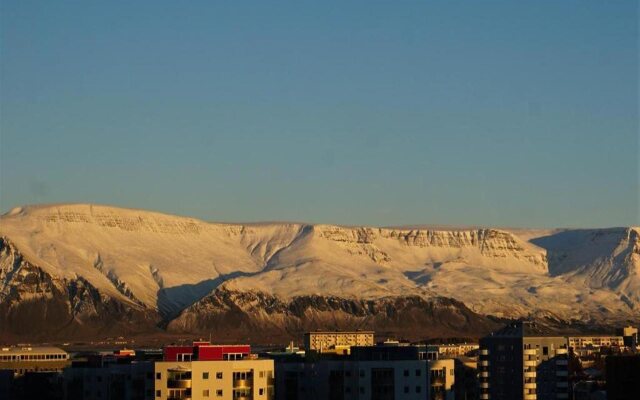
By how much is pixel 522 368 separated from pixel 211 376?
3371 cm

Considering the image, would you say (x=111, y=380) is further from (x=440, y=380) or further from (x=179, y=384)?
(x=440, y=380)

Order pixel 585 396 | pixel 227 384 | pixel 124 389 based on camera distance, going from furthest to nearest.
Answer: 1. pixel 585 396
2. pixel 124 389
3. pixel 227 384

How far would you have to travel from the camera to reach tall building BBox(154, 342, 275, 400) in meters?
119

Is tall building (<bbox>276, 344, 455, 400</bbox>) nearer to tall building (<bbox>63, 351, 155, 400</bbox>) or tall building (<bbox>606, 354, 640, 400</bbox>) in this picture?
tall building (<bbox>63, 351, 155, 400</bbox>)

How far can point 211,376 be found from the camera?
119000 mm

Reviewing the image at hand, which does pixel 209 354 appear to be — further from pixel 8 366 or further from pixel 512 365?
pixel 8 366

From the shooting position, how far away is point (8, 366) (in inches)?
6727

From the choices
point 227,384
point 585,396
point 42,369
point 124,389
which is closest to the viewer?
point 227,384

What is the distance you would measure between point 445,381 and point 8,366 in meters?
55.7

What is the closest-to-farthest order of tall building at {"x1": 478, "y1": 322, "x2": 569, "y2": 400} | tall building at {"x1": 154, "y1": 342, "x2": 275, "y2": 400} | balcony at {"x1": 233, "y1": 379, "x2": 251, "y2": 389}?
tall building at {"x1": 154, "y1": 342, "x2": 275, "y2": 400}, balcony at {"x1": 233, "y1": 379, "x2": 251, "y2": 389}, tall building at {"x1": 478, "y1": 322, "x2": 569, "y2": 400}

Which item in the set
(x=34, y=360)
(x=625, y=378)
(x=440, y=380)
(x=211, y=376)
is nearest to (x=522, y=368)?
(x=440, y=380)

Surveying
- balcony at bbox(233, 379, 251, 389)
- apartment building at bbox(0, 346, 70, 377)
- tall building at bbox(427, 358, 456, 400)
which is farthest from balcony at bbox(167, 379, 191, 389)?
apartment building at bbox(0, 346, 70, 377)

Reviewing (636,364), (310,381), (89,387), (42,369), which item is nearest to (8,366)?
(42,369)

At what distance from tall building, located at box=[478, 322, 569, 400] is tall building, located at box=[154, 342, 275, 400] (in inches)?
1091
